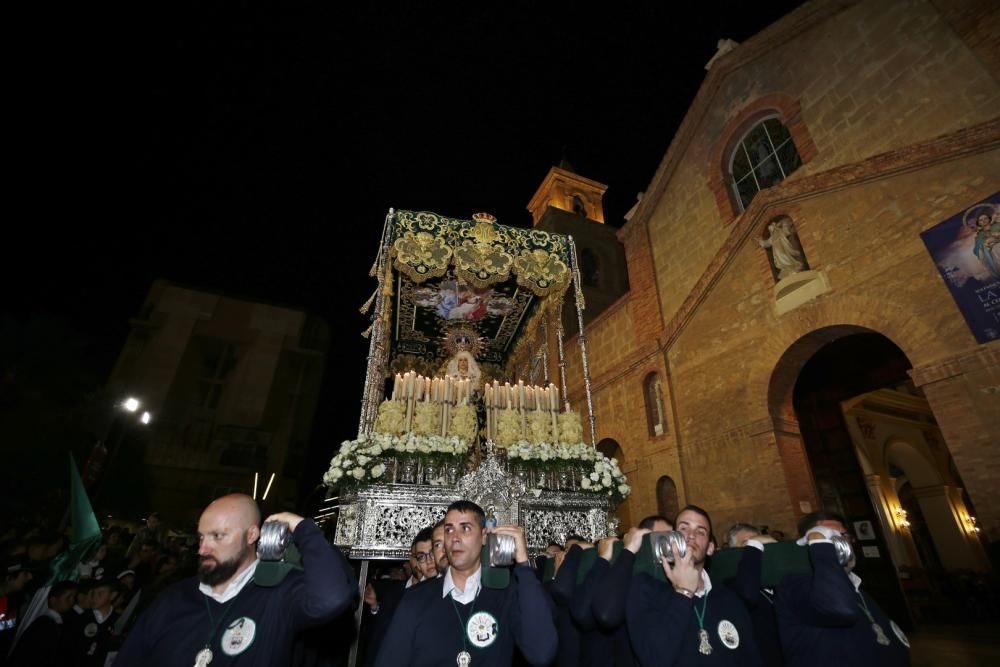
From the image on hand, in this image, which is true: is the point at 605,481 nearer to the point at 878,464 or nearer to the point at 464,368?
the point at 464,368

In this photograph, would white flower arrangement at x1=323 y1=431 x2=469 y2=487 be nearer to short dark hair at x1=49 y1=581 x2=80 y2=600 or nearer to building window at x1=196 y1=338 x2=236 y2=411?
short dark hair at x1=49 y1=581 x2=80 y2=600

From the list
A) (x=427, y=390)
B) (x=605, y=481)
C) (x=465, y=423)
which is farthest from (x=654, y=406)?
(x=427, y=390)

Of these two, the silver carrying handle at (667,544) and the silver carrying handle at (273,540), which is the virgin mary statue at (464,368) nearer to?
the silver carrying handle at (667,544)

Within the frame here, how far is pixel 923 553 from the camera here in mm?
13977

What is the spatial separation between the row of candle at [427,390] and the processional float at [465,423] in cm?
2

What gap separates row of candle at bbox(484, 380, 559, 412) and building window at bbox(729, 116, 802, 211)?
7.90 m

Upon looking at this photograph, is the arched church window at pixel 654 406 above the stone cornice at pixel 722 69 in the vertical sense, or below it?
below

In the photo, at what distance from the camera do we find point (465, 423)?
6.53m

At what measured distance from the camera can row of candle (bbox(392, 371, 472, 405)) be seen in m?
6.70

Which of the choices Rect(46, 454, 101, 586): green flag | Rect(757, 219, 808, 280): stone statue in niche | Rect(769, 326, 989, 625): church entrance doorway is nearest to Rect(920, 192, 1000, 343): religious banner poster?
Rect(769, 326, 989, 625): church entrance doorway

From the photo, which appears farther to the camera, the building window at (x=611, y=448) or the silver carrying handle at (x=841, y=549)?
the building window at (x=611, y=448)

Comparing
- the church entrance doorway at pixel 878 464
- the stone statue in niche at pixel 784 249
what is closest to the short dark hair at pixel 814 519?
the church entrance doorway at pixel 878 464

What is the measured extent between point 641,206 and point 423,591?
14315 mm

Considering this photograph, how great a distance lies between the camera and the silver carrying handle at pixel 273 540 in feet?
7.16
